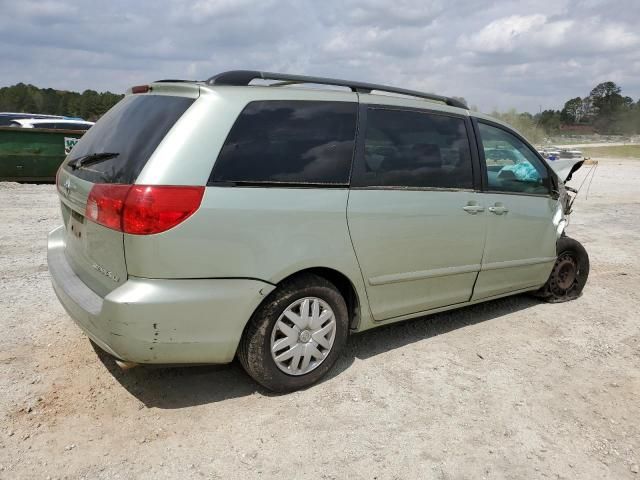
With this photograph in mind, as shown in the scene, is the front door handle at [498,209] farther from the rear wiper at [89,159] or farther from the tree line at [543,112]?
the tree line at [543,112]

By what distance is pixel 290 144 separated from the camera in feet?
10.5

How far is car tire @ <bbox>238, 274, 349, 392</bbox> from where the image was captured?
3154mm

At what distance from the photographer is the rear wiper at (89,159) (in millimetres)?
3131

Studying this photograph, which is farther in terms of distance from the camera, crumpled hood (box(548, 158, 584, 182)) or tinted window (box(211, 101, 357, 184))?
crumpled hood (box(548, 158, 584, 182))

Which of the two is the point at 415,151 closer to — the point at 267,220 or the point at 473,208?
the point at 473,208

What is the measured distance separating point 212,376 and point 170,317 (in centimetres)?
89

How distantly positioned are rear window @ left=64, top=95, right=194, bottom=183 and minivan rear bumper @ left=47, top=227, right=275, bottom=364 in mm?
604

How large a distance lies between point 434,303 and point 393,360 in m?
0.54

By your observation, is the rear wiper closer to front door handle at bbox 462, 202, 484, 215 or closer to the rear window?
the rear window

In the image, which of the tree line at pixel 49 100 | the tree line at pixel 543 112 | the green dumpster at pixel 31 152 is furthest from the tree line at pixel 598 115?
the green dumpster at pixel 31 152

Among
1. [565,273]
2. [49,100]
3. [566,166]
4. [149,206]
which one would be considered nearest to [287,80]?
[149,206]

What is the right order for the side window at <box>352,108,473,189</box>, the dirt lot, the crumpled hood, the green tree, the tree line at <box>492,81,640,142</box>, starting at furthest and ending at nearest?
the green tree, the tree line at <box>492,81,640,142</box>, the crumpled hood, the side window at <box>352,108,473,189</box>, the dirt lot

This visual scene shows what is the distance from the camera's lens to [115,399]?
3.21 m

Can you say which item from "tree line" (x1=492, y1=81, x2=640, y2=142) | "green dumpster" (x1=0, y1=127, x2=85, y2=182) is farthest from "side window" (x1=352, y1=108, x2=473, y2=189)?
"tree line" (x1=492, y1=81, x2=640, y2=142)
